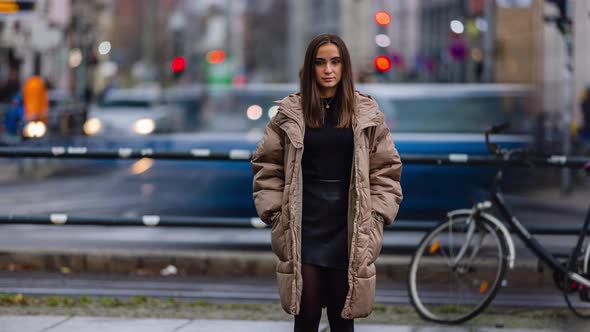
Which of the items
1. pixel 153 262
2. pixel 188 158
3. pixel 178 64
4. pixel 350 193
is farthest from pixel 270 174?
pixel 178 64

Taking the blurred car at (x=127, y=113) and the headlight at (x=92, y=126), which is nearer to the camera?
the headlight at (x=92, y=126)

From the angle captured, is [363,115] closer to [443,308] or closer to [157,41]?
[443,308]

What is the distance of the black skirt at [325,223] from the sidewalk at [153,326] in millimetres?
1809

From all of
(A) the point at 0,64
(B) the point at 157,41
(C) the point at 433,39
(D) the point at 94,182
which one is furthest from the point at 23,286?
→ (B) the point at 157,41

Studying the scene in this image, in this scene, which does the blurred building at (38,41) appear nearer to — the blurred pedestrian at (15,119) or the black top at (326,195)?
the blurred pedestrian at (15,119)

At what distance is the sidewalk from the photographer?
661 cm

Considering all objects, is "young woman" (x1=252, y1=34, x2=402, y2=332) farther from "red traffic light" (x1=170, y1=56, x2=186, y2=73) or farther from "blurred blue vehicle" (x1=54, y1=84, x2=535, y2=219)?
"red traffic light" (x1=170, y1=56, x2=186, y2=73)

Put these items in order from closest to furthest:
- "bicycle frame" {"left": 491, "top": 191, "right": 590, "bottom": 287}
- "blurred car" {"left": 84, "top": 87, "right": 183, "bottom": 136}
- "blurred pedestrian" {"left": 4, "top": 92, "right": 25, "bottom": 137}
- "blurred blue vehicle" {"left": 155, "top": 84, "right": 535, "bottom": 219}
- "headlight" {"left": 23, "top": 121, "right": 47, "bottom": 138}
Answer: "bicycle frame" {"left": 491, "top": 191, "right": 590, "bottom": 287} < "blurred blue vehicle" {"left": 155, "top": 84, "right": 535, "bottom": 219} < "headlight" {"left": 23, "top": 121, "right": 47, "bottom": 138} < "blurred pedestrian" {"left": 4, "top": 92, "right": 25, "bottom": 137} < "blurred car" {"left": 84, "top": 87, "right": 183, "bottom": 136}

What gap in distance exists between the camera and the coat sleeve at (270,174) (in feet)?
16.0

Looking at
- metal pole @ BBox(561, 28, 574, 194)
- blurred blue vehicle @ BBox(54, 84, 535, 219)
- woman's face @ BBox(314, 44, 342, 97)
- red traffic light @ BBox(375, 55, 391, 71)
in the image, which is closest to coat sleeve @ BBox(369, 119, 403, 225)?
woman's face @ BBox(314, 44, 342, 97)

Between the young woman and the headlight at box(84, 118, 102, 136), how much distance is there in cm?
2157

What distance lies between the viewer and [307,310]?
16.1 ft

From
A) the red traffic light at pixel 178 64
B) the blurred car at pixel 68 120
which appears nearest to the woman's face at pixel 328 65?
the blurred car at pixel 68 120

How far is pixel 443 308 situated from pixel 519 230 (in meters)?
0.67
